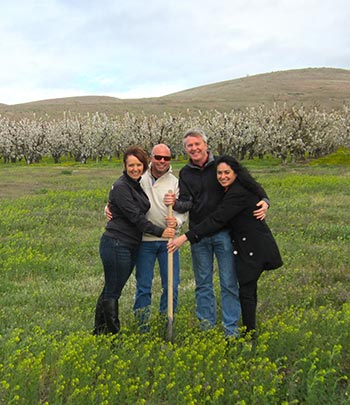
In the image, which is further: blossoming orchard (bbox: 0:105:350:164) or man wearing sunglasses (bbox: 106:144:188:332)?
blossoming orchard (bbox: 0:105:350:164)

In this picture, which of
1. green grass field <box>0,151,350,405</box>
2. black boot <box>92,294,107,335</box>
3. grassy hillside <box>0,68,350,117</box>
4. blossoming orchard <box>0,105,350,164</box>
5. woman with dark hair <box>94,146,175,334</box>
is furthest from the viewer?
grassy hillside <box>0,68,350,117</box>

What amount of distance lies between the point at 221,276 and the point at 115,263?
1.41 m

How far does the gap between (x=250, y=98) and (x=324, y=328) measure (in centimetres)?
14714

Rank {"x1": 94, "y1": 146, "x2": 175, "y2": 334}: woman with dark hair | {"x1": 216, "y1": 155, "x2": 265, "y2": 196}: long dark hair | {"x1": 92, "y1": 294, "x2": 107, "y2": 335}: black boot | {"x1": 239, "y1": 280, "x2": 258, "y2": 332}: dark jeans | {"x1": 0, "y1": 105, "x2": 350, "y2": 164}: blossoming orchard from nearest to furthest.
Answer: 1. {"x1": 216, "y1": 155, "x2": 265, "y2": 196}: long dark hair
2. {"x1": 94, "y1": 146, "x2": 175, "y2": 334}: woman with dark hair
3. {"x1": 239, "y1": 280, "x2": 258, "y2": 332}: dark jeans
4. {"x1": 92, "y1": 294, "x2": 107, "y2": 335}: black boot
5. {"x1": 0, "y1": 105, "x2": 350, "y2": 164}: blossoming orchard

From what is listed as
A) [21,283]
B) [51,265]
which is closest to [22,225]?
[51,265]

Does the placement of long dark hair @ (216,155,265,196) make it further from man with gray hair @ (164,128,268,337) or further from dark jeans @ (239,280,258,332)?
dark jeans @ (239,280,258,332)

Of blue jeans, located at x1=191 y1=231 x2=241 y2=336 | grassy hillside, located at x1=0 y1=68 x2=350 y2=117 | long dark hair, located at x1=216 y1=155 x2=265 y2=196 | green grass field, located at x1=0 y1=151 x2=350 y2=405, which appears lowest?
green grass field, located at x1=0 y1=151 x2=350 y2=405

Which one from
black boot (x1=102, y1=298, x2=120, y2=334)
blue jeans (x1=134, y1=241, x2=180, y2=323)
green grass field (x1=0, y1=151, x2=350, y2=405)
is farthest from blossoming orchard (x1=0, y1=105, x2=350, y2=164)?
black boot (x1=102, y1=298, x2=120, y2=334)

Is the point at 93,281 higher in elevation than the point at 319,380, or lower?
lower

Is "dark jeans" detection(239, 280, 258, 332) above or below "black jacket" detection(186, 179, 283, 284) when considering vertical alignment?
below

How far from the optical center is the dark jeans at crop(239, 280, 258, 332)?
20.1 feet

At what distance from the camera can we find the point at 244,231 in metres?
6.05

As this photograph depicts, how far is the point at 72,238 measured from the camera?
1374cm

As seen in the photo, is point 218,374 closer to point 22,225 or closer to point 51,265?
point 51,265
